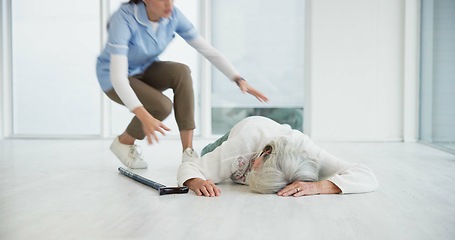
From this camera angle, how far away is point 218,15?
5.94 meters

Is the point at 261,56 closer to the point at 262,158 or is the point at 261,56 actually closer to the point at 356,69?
the point at 356,69

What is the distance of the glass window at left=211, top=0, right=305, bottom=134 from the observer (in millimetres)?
5941

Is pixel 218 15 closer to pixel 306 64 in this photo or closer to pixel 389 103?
pixel 306 64

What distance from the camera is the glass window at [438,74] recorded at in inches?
189

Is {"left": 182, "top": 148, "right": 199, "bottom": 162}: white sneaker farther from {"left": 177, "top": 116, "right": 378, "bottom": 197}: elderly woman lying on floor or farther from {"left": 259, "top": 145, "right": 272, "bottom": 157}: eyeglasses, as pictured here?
{"left": 259, "top": 145, "right": 272, "bottom": 157}: eyeglasses

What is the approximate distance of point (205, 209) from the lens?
7.50ft

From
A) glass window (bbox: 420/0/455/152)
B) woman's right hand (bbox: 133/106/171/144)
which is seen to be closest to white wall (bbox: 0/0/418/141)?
glass window (bbox: 420/0/455/152)

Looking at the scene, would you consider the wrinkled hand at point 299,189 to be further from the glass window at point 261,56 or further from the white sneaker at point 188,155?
the glass window at point 261,56

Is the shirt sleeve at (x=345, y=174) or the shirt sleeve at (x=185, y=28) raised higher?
the shirt sleeve at (x=185, y=28)

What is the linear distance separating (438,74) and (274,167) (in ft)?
10.3

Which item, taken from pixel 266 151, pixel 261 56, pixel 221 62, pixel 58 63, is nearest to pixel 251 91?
pixel 221 62

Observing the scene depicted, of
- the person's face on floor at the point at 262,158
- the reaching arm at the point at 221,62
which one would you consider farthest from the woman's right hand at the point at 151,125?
the reaching arm at the point at 221,62

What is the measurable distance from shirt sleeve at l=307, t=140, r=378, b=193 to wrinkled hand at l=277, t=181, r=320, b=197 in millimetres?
90

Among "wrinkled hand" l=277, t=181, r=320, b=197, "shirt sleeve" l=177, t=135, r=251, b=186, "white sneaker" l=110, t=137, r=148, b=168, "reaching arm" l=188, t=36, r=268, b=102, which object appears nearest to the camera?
"wrinkled hand" l=277, t=181, r=320, b=197
